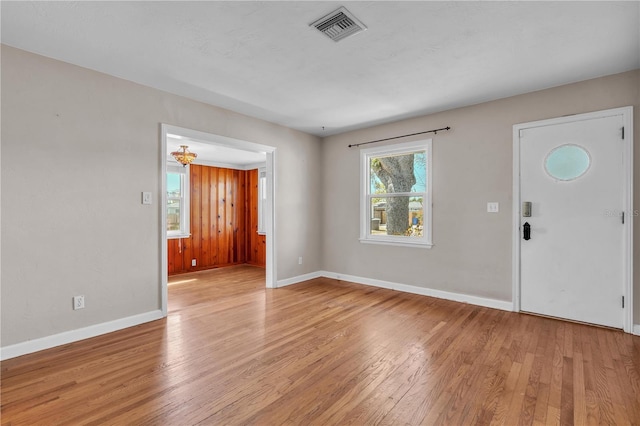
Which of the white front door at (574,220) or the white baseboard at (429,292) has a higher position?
the white front door at (574,220)

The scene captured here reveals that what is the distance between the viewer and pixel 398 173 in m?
4.85

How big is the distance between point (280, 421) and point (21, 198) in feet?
9.05

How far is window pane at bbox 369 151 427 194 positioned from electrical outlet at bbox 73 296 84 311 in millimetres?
3975

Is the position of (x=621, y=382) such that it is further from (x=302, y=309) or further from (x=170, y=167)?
(x=170, y=167)

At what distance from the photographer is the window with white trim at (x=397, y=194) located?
4.51 m

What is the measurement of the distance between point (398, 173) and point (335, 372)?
3286mm

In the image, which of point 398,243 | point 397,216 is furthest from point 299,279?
point 397,216

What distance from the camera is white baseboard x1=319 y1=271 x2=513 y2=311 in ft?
12.5

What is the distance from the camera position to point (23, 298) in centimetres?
264

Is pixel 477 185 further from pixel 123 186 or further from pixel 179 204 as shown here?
pixel 179 204

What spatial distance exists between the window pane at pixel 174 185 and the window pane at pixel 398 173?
13.2ft

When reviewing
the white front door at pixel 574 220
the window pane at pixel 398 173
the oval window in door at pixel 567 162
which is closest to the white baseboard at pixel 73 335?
the window pane at pixel 398 173

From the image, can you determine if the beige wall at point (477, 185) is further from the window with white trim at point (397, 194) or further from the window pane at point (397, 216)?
the window pane at point (397, 216)

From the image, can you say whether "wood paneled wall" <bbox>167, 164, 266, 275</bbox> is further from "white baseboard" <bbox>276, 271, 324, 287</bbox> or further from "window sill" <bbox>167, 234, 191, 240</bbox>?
"white baseboard" <bbox>276, 271, 324, 287</bbox>
